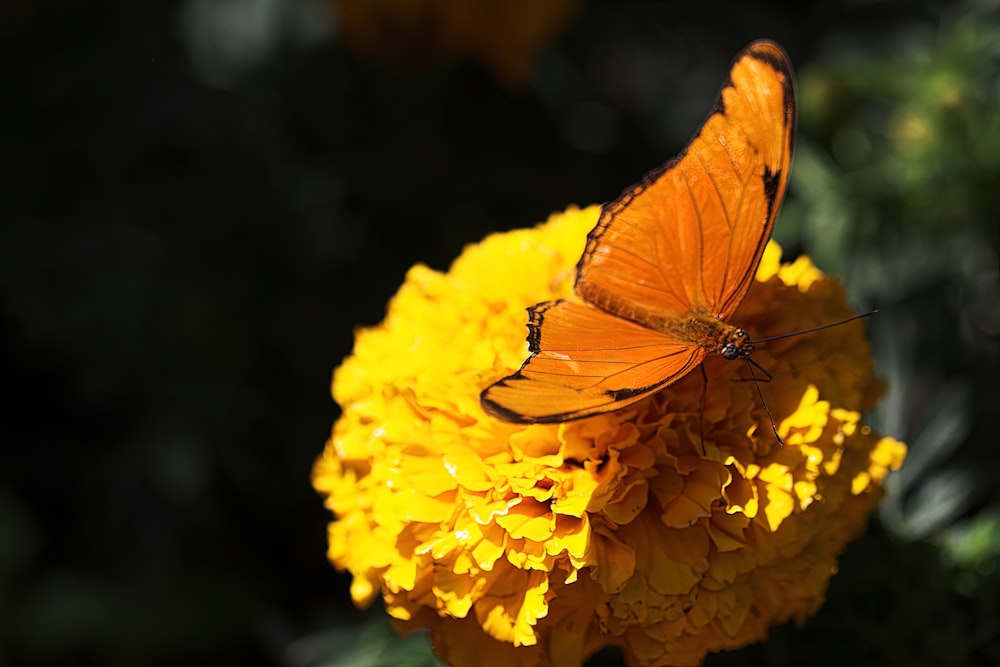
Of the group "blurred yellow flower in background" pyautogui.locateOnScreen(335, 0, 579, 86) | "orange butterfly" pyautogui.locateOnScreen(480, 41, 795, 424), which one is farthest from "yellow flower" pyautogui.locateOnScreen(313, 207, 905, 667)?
"blurred yellow flower in background" pyautogui.locateOnScreen(335, 0, 579, 86)

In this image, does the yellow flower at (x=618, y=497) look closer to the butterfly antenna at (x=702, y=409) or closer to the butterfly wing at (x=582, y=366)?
the butterfly antenna at (x=702, y=409)

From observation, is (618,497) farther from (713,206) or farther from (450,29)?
(450,29)

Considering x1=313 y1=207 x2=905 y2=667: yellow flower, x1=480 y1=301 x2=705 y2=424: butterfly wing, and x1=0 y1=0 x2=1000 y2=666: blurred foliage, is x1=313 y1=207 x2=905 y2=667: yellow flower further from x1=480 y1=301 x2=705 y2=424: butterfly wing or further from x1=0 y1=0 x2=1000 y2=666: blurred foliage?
x1=0 y1=0 x2=1000 y2=666: blurred foliage

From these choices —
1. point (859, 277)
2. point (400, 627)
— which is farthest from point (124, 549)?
point (859, 277)

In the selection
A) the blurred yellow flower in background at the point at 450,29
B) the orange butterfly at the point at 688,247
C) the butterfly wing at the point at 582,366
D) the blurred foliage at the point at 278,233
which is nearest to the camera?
the butterfly wing at the point at 582,366

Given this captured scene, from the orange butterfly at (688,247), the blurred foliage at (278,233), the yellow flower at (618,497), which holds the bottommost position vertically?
the yellow flower at (618,497)

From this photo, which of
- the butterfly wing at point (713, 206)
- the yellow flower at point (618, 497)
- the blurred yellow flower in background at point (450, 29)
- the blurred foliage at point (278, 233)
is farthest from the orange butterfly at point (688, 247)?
the blurred yellow flower in background at point (450, 29)
